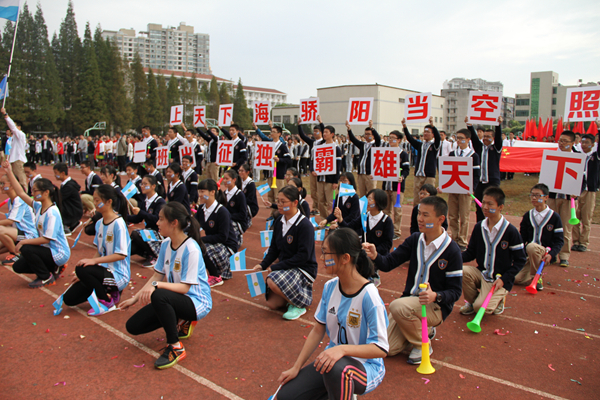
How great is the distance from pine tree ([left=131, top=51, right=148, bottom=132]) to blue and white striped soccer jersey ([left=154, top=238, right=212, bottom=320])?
6254 cm

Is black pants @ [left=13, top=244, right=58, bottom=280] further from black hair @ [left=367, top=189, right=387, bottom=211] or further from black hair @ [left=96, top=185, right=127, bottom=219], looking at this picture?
black hair @ [left=367, top=189, right=387, bottom=211]

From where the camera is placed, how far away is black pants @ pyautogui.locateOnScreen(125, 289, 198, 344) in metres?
3.76

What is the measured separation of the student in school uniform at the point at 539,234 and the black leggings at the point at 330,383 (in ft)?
14.4

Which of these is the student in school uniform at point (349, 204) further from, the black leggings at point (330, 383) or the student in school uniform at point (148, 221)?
the black leggings at point (330, 383)

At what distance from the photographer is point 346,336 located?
2.75m

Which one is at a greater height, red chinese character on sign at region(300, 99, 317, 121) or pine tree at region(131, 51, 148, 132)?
pine tree at region(131, 51, 148, 132)

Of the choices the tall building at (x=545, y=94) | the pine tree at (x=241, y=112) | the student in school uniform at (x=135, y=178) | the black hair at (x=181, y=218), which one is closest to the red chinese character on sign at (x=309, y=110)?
the student in school uniform at (x=135, y=178)

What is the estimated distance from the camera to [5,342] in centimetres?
422

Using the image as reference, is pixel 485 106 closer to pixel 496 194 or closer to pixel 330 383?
pixel 496 194

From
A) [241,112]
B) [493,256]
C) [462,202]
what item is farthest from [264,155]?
[241,112]

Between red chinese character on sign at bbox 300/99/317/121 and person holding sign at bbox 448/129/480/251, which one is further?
red chinese character on sign at bbox 300/99/317/121

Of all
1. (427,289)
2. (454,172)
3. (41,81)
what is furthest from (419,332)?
(41,81)

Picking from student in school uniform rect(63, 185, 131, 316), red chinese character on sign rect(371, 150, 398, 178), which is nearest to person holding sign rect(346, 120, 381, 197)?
red chinese character on sign rect(371, 150, 398, 178)

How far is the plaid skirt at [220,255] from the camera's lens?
5961mm
